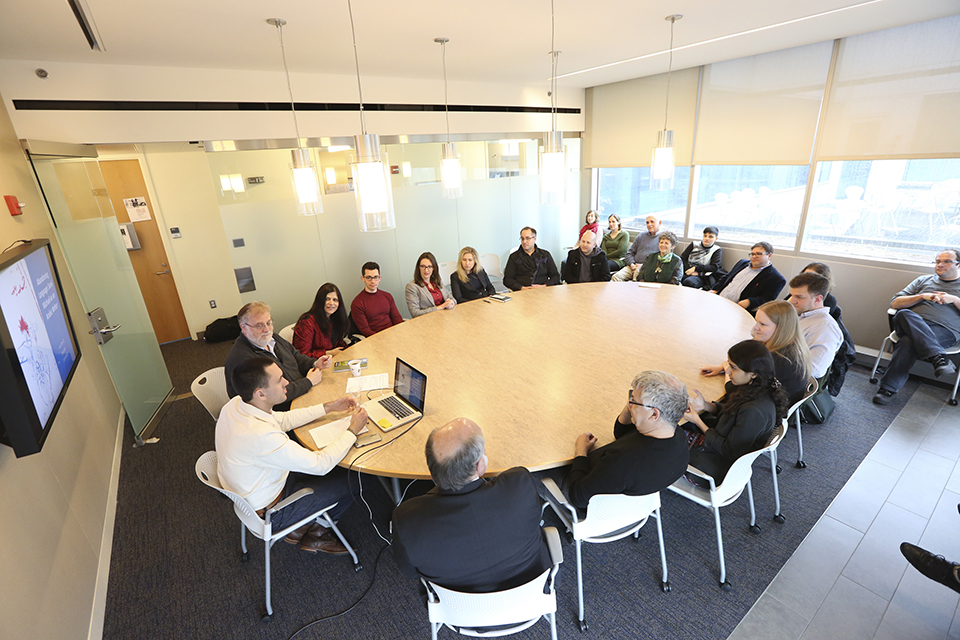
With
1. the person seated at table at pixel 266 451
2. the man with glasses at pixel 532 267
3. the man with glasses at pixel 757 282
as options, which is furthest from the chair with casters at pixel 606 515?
the man with glasses at pixel 532 267

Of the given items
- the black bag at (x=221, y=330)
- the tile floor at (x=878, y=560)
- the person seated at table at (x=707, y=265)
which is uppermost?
the person seated at table at (x=707, y=265)

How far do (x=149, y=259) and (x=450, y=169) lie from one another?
15.3ft

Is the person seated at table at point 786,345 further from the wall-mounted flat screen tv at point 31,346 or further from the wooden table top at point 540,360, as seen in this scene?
the wall-mounted flat screen tv at point 31,346

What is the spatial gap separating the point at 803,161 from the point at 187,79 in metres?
6.46

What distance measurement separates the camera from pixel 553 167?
11.1ft

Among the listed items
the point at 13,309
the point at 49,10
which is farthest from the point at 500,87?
the point at 13,309

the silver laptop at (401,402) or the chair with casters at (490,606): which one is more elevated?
the silver laptop at (401,402)

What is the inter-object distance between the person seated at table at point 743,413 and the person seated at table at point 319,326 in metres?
2.89

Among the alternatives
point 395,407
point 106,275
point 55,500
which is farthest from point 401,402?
point 106,275

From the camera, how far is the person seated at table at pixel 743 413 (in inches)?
86.0

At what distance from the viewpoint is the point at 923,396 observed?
3.92 m

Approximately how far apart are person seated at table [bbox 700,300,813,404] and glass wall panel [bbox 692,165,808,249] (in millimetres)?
3478

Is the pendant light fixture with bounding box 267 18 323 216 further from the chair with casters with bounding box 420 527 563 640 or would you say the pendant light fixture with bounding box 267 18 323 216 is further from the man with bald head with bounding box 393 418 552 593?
the chair with casters with bounding box 420 527 563 640

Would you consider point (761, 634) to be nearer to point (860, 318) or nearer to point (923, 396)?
point (923, 396)
